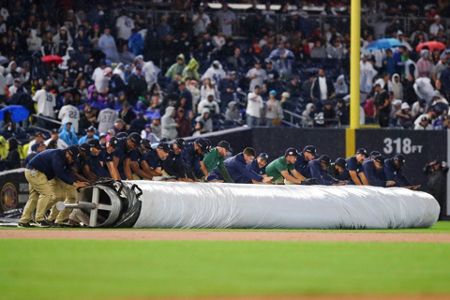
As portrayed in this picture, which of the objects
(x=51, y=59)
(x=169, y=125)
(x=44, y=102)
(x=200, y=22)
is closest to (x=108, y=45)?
(x=51, y=59)

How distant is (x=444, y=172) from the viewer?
104 feet

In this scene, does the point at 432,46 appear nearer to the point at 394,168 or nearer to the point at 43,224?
the point at 394,168

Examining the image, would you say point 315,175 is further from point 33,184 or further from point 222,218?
point 33,184

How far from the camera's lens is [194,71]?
35.2 m

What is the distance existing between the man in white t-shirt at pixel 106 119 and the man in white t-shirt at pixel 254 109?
3.49m

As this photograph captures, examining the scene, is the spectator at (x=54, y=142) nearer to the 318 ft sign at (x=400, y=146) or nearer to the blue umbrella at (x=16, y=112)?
the blue umbrella at (x=16, y=112)

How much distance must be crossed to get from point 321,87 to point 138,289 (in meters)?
24.5

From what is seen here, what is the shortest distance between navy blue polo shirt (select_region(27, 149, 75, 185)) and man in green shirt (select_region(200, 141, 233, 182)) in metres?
4.49

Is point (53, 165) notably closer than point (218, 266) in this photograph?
No

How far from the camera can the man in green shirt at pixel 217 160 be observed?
26.8 m

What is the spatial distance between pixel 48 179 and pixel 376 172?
8.58 m

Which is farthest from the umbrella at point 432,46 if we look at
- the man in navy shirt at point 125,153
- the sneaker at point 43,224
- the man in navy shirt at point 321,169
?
the sneaker at point 43,224

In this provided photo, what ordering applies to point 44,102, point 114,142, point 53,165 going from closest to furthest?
point 53,165 < point 114,142 < point 44,102

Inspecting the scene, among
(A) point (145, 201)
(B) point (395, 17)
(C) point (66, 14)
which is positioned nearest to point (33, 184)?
(A) point (145, 201)
